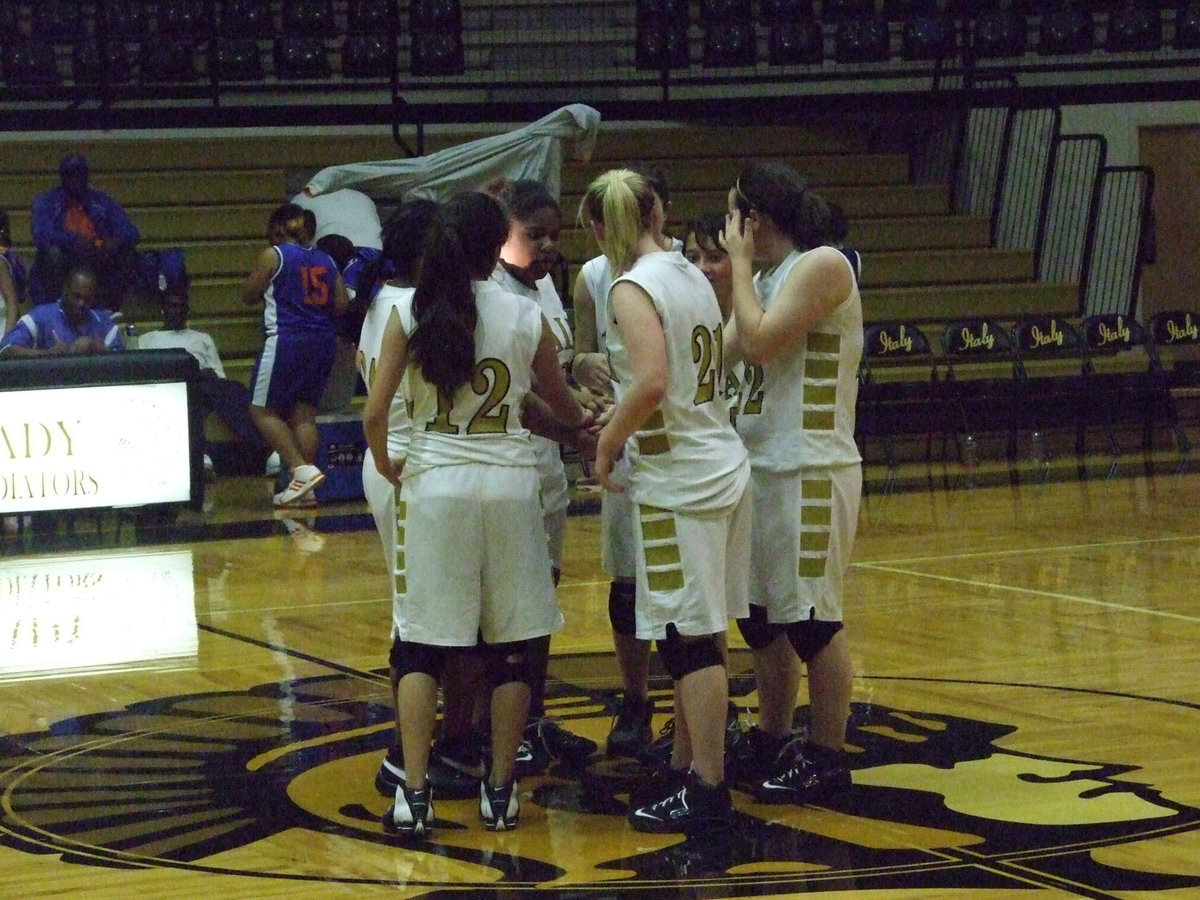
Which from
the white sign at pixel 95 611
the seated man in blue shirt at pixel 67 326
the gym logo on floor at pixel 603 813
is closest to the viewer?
the gym logo on floor at pixel 603 813

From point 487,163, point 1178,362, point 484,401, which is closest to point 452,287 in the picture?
point 484,401

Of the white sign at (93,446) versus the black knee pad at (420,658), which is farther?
the white sign at (93,446)

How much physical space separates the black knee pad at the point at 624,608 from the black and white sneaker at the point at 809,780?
599 mm

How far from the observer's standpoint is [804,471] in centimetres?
421

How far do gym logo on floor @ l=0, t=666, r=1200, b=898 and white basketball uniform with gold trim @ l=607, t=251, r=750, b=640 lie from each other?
497 mm

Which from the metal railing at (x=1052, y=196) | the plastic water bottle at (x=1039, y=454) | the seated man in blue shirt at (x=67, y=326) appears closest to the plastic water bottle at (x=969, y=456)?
the plastic water bottle at (x=1039, y=454)

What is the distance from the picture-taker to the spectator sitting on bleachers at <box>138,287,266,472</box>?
11.3 m

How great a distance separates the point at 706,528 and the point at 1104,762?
1229 mm

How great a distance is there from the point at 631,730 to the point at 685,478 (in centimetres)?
95

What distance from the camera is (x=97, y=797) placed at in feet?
14.3

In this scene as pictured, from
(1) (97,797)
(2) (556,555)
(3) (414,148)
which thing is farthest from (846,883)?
(3) (414,148)

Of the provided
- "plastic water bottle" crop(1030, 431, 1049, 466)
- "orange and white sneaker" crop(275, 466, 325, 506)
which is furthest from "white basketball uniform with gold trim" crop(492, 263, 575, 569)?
"plastic water bottle" crop(1030, 431, 1049, 466)

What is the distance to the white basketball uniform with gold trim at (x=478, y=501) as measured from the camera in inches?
156

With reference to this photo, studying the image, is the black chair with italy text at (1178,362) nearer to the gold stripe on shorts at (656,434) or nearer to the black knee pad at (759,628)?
the black knee pad at (759,628)
